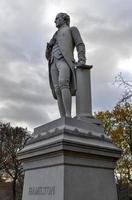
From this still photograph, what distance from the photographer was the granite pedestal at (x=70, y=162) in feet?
20.5

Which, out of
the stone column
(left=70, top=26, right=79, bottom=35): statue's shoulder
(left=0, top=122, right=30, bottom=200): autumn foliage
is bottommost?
the stone column

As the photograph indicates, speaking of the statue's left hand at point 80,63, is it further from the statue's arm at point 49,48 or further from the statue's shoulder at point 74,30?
the statue's arm at point 49,48

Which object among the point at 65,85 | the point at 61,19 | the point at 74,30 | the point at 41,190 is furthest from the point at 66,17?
the point at 41,190

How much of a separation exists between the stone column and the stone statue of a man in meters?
0.12

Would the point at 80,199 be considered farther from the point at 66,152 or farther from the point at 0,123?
the point at 0,123

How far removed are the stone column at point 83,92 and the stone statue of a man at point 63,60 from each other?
0.12m

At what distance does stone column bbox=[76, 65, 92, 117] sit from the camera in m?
7.58

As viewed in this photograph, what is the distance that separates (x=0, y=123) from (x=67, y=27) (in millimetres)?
33797

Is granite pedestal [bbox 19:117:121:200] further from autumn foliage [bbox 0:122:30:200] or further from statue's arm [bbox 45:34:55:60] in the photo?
autumn foliage [bbox 0:122:30:200]

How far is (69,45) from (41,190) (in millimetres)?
3570

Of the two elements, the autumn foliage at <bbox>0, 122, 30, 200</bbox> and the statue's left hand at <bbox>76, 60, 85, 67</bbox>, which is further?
the autumn foliage at <bbox>0, 122, 30, 200</bbox>

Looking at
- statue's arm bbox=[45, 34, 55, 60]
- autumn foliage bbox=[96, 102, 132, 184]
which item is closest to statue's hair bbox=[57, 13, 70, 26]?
statue's arm bbox=[45, 34, 55, 60]

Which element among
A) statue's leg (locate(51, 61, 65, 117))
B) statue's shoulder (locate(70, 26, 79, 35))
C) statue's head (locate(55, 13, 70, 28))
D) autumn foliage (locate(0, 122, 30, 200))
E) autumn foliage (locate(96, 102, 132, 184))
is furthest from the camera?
autumn foliage (locate(0, 122, 30, 200))

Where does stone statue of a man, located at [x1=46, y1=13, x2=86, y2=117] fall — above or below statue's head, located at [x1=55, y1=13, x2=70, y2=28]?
below
